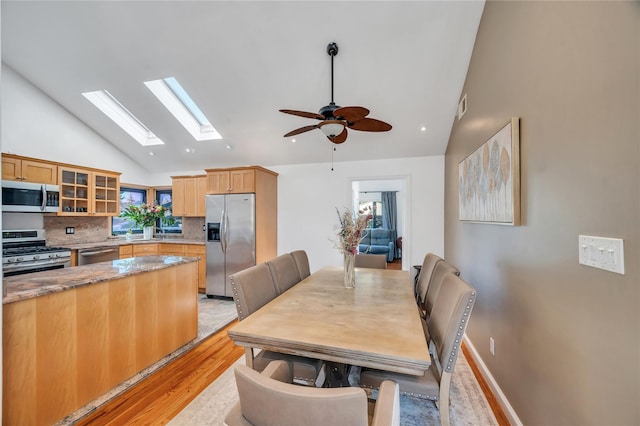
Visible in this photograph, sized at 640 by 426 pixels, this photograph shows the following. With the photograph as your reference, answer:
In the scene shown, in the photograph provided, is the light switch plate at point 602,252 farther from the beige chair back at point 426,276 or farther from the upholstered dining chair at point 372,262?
the upholstered dining chair at point 372,262

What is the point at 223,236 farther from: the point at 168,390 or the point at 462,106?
the point at 462,106

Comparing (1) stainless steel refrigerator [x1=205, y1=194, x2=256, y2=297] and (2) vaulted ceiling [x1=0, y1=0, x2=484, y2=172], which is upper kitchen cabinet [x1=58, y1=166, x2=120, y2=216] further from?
(1) stainless steel refrigerator [x1=205, y1=194, x2=256, y2=297]

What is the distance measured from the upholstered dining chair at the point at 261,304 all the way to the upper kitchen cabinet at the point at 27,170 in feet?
12.5

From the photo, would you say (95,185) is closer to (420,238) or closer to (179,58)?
(179,58)

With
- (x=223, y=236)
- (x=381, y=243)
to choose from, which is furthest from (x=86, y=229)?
(x=381, y=243)

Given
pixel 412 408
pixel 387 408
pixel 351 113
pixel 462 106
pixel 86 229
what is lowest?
pixel 412 408

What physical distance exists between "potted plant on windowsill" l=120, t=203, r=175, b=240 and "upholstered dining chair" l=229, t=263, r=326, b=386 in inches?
A: 163

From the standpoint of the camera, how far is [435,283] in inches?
83.2

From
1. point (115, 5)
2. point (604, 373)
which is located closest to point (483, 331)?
point (604, 373)

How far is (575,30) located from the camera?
122cm

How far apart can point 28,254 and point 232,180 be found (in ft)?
8.87

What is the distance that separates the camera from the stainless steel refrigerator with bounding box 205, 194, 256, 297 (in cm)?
439

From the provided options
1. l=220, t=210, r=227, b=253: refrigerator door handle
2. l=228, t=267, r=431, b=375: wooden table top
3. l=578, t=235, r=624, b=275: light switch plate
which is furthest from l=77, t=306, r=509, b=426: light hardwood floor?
l=220, t=210, r=227, b=253: refrigerator door handle

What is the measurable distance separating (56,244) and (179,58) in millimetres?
3499
